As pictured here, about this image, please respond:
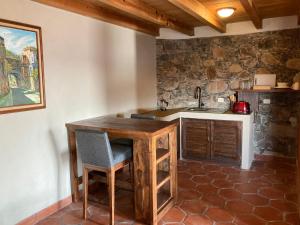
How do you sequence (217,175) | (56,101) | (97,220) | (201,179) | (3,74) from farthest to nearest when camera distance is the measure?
(217,175), (201,179), (56,101), (97,220), (3,74)

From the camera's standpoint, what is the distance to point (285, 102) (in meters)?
4.16

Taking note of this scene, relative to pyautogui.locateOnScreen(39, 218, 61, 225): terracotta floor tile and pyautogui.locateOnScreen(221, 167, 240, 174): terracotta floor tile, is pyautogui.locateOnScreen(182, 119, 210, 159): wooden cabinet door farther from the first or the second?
pyautogui.locateOnScreen(39, 218, 61, 225): terracotta floor tile

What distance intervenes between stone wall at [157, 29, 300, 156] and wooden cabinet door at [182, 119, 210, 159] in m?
0.65

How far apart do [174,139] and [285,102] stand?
2354 mm

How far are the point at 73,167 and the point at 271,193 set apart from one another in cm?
236

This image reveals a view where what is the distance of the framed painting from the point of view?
2256 mm

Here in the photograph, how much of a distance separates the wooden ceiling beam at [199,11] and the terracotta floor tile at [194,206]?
212 cm

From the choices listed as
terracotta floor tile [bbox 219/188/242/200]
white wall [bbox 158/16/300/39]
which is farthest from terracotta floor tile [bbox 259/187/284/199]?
white wall [bbox 158/16/300/39]

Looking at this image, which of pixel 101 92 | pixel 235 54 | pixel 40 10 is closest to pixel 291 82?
pixel 235 54

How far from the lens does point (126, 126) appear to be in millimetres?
2656

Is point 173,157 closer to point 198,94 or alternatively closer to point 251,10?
point 251,10

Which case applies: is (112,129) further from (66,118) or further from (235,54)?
(235,54)

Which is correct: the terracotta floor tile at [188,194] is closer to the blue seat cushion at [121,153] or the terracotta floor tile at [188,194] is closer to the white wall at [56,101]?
the blue seat cushion at [121,153]

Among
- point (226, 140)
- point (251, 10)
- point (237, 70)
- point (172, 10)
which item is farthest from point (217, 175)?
point (172, 10)
